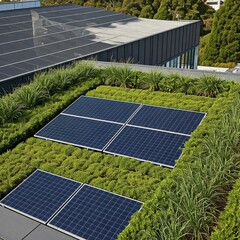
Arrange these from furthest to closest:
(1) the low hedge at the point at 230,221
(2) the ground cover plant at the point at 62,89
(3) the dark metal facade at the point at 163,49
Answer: (3) the dark metal facade at the point at 163,49
(2) the ground cover plant at the point at 62,89
(1) the low hedge at the point at 230,221

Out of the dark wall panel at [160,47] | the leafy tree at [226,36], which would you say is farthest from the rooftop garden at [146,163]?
the leafy tree at [226,36]

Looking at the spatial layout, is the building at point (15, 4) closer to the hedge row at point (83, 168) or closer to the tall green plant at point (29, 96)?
the tall green plant at point (29, 96)

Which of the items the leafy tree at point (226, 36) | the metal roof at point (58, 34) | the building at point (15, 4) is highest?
the building at point (15, 4)

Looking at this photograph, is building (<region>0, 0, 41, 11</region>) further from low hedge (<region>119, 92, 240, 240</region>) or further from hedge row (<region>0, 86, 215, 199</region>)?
low hedge (<region>119, 92, 240, 240</region>)

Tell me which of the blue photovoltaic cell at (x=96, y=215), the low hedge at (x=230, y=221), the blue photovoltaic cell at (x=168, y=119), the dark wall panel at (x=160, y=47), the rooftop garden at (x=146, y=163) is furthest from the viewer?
the dark wall panel at (x=160, y=47)

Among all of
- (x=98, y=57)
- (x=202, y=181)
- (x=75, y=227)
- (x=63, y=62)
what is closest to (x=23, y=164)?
(x=75, y=227)

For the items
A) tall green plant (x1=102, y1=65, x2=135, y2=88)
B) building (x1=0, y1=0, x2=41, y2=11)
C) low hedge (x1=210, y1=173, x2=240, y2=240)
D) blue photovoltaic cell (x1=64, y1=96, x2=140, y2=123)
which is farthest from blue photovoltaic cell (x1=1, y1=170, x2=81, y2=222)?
building (x1=0, y1=0, x2=41, y2=11)
